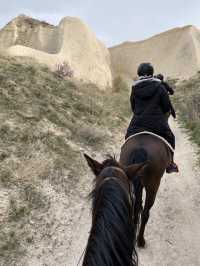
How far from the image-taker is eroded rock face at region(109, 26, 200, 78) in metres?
58.4

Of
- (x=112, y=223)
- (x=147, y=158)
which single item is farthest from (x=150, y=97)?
(x=112, y=223)

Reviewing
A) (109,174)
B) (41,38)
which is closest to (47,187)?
(109,174)

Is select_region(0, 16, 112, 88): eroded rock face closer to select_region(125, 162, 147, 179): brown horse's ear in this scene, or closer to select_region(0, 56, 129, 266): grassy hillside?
select_region(0, 56, 129, 266): grassy hillside

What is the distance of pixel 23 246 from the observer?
7.45 metres

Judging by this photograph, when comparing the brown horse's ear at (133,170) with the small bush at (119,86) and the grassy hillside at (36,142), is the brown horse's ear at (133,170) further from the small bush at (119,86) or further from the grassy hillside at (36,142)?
the small bush at (119,86)

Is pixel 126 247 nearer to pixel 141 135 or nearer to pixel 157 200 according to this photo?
pixel 141 135

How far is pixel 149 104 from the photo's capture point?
7008mm

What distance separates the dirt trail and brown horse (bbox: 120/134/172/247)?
2.86ft

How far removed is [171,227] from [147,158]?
2.65 meters

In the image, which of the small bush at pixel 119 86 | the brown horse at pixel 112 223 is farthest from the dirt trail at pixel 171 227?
the small bush at pixel 119 86

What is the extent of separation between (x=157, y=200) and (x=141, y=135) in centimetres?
336

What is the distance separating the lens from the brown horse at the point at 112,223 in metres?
3.09

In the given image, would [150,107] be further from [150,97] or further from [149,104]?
[150,97]

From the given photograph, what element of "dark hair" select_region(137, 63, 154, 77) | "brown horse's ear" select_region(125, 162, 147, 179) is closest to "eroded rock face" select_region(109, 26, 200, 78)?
"dark hair" select_region(137, 63, 154, 77)
